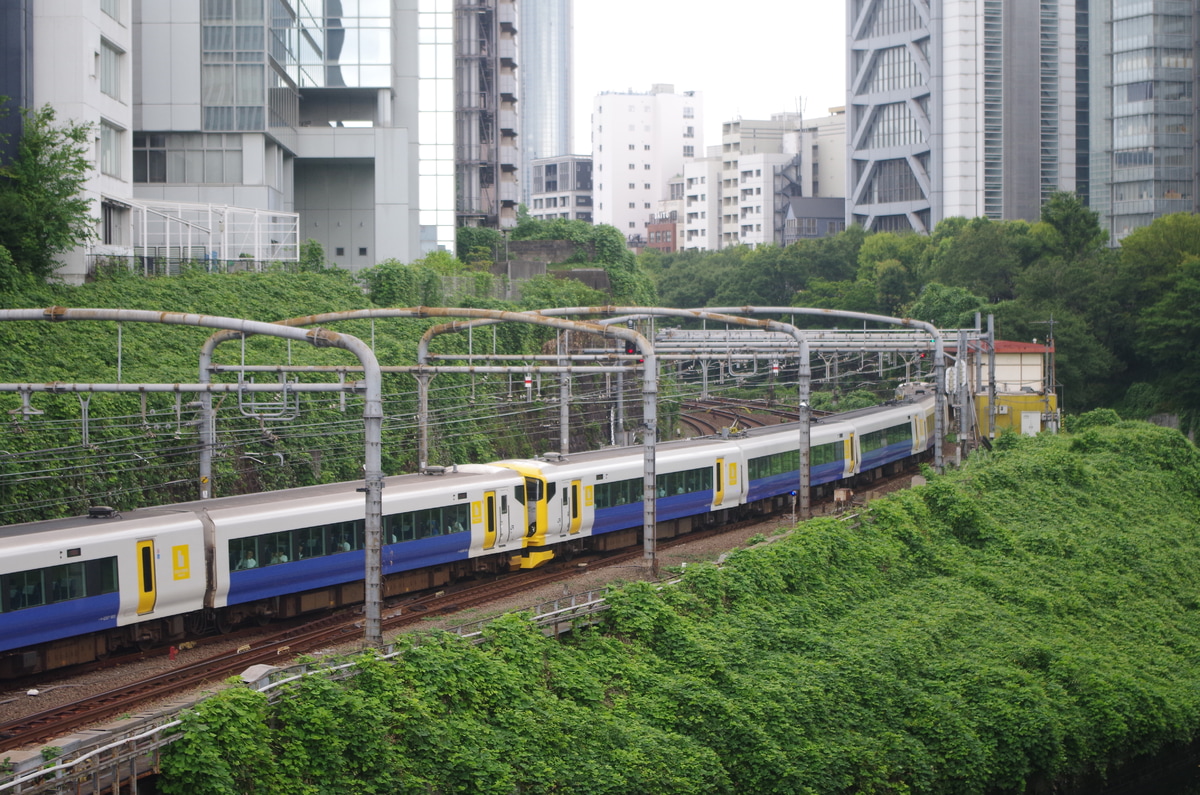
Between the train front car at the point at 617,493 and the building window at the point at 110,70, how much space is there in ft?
59.5

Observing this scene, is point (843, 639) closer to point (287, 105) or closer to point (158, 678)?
point (158, 678)

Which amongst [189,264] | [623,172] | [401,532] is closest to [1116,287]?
[189,264]

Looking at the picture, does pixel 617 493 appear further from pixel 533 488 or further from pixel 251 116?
pixel 251 116

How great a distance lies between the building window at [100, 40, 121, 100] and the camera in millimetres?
35031

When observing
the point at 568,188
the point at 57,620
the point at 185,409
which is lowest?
the point at 57,620

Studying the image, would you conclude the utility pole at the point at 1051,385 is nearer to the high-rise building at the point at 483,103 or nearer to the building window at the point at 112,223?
the high-rise building at the point at 483,103

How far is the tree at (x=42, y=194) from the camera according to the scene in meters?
30.4

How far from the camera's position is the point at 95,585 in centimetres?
1738

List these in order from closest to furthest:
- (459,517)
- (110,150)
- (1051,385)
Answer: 1. (459,517)
2. (110,150)
3. (1051,385)

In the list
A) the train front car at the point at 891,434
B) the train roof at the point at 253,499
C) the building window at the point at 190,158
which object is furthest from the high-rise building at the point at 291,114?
the train roof at the point at 253,499

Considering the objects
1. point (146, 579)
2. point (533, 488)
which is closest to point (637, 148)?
point (533, 488)

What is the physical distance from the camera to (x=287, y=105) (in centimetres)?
5016

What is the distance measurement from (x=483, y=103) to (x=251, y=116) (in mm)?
28640

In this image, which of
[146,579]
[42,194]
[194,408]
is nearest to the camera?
[146,579]
